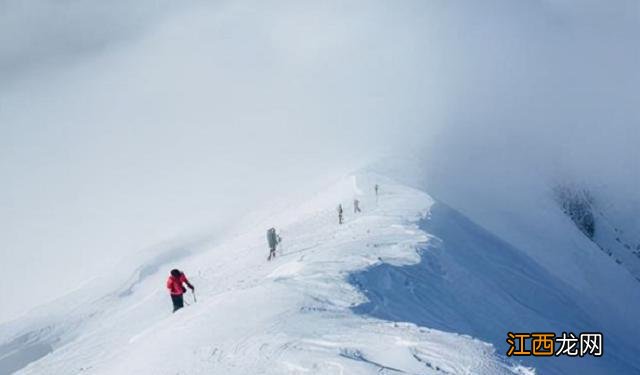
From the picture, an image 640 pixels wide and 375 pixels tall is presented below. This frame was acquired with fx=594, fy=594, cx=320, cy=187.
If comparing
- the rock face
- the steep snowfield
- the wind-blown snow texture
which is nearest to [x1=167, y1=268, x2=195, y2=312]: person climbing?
the wind-blown snow texture

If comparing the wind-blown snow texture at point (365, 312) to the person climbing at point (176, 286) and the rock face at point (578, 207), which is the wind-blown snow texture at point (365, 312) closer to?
the person climbing at point (176, 286)

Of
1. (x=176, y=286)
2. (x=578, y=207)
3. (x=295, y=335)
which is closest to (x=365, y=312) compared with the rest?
(x=295, y=335)

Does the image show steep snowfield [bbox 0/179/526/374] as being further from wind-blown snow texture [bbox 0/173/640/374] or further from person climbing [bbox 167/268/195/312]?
person climbing [bbox 167/268/195/312]

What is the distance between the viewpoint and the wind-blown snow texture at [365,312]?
31.3 ft

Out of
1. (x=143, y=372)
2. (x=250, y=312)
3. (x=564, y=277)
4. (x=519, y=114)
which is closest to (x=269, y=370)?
(x=143, y=372)

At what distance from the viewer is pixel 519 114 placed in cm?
11256

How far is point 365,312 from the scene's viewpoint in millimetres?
12656

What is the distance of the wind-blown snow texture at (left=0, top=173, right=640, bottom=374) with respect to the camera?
9.53 m

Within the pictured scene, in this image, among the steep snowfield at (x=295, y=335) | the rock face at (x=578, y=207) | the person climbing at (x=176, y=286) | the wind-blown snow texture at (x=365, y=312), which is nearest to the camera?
the steep snowfield at (x=295, y=335)

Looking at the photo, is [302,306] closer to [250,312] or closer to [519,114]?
[250,312]

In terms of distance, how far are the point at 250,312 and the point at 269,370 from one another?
364 cm

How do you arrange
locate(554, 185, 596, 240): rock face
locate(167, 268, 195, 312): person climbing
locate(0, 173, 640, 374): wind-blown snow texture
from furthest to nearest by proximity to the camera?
locate(554, 185, 596, 240): rock face, locate(167, 268, 195, 312): person climbing, locate(0, 173, 640, 374): wind-blown snow texture

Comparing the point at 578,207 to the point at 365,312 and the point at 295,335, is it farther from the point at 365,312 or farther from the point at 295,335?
the point at 295,335

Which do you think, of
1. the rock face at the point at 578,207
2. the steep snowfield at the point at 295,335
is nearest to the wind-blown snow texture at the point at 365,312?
the steep snowfield at the point at 295,335
